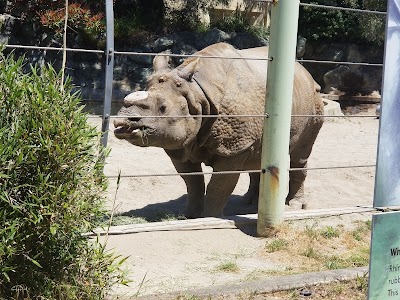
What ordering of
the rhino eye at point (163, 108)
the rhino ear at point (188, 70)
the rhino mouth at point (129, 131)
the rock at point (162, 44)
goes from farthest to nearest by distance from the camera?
1. the rock at point (162, 44)
2. the rhino ear at point (188, 70)
3. the rhino eye at point (163, 108)
4. the rhino mouth at point (129, 131)

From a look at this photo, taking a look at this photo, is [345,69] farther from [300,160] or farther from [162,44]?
[300,160]

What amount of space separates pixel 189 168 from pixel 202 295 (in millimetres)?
2926

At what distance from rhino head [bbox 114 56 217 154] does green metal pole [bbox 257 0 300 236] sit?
0.77m

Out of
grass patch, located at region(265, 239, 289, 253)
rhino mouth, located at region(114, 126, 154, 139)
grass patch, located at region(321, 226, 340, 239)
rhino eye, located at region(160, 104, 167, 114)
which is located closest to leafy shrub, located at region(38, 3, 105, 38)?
rhino eye, located at region(160, 104, 167, 114)

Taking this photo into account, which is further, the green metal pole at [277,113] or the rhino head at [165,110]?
the rhino head at [165,110]

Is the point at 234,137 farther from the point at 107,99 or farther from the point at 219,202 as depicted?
the point at 107,99

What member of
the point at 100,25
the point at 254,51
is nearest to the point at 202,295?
the point at 254,51

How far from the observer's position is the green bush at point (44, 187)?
116 inches

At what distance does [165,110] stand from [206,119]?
0.50 meters

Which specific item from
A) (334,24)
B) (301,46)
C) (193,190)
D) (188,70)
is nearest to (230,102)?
(188,70)

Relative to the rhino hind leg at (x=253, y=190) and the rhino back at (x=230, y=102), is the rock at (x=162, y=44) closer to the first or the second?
the rhino hind leg at (x=253, y=190)

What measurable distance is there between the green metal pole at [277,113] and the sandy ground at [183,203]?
241 millimetres

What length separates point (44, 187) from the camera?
300 cm

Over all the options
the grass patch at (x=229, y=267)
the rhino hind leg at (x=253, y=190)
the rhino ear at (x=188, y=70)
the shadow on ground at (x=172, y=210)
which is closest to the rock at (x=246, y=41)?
the shadow on ground at (x=172, y=210)
